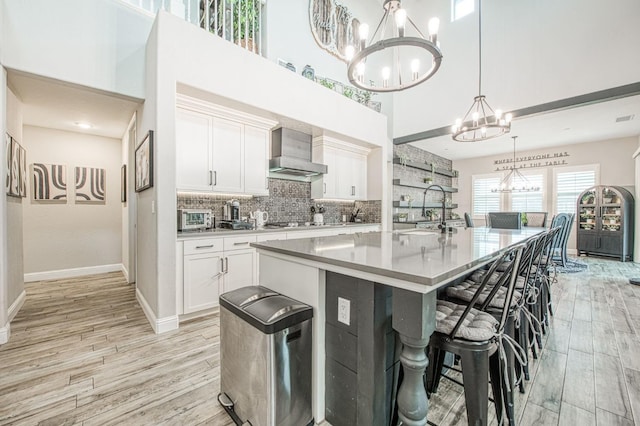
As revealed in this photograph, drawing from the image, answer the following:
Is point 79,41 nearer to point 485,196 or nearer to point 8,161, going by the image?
point 8,161

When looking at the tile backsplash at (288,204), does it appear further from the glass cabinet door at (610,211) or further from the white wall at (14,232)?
the glass cabinet door at (610,211)

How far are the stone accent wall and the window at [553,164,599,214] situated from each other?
2739 mm

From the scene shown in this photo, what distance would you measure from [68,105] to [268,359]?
4035 millimetres

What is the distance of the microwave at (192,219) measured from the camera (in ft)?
10.1

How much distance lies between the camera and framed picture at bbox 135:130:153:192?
2664mm

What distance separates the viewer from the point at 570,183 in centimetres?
714

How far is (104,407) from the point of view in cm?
156

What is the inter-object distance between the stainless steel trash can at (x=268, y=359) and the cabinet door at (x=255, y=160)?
2.37 metres

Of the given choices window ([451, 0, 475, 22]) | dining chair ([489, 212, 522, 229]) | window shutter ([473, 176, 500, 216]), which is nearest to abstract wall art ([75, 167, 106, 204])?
dining chair ([489, 212, 522, 229])

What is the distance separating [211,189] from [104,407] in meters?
2.21

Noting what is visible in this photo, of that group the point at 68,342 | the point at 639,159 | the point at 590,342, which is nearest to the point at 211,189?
the point at 68,342

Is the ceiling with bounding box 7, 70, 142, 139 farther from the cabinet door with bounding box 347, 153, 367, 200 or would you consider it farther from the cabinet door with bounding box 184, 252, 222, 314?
the cabinet door with bounding box 347, 153, 367, 200

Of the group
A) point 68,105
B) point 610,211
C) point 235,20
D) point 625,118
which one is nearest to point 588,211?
point 610,211

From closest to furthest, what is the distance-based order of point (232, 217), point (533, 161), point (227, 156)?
point (227, 156) → point (232, 217) → point (533, 161)
